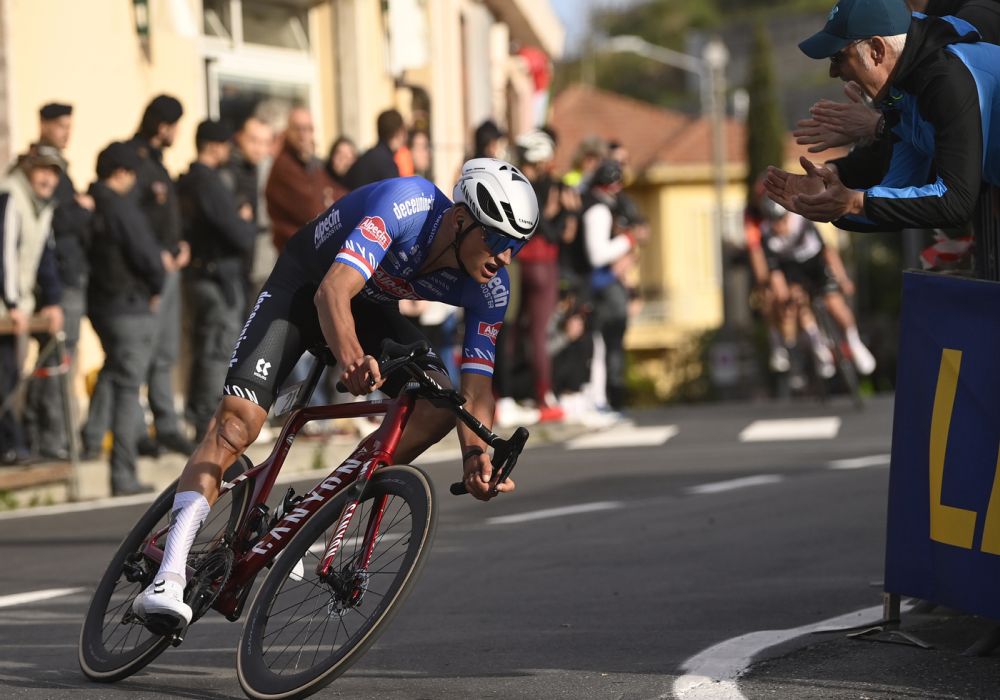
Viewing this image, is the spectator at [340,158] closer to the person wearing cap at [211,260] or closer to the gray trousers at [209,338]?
the person wearing cap at [211,260]

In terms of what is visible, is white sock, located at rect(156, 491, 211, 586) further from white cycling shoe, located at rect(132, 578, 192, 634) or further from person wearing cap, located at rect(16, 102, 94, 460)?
person wearing cap, located at rect(16, 102, 94, 460)

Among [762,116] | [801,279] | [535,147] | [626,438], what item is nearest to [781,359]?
[801,279]

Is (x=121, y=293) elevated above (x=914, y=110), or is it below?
below

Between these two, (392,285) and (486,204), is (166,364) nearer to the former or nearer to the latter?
(392,285)

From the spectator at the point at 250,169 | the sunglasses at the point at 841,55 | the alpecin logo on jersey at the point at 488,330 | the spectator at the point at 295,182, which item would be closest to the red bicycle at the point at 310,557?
the alpecin logo on jersey at the point at 488,330

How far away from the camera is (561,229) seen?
1552 centimetres

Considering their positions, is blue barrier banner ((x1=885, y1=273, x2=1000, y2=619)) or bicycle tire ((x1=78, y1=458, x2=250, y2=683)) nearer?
blue barrier banner ((x1=885, y1=273, x2=1000, y2=619))

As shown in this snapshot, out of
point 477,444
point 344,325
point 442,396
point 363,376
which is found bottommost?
point 477,444

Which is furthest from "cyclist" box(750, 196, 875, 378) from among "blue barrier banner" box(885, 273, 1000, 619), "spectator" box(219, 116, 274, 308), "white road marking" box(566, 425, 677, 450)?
"blue barrier banner" box(885, 273, 1000, 619)

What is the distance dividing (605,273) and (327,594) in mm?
11270

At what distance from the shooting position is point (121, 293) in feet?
38.2

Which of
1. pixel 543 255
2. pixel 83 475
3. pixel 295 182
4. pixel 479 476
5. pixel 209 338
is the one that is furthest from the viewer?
pixel 543 255

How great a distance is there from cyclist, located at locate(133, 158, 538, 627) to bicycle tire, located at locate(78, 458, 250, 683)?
0.09 meters

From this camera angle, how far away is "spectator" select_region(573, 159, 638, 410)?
53.2ft
